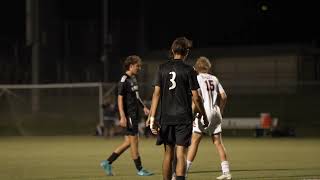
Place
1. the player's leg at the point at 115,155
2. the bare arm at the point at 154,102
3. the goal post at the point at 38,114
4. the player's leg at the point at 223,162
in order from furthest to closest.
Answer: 1. the goal post at the point at 38,114
2. the player's leg at the point at 115,155
3. the player's leg at the point at 223,162
4. the bare arm at the point at 154,102

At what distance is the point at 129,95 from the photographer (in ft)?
49.3

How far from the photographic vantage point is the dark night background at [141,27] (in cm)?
6009

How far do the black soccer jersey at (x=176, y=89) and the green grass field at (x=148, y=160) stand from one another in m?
3.40

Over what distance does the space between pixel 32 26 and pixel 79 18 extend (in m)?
28.6

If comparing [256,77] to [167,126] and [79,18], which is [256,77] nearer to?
[79,18]

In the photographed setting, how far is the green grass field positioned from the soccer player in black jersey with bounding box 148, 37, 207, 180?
327 cm

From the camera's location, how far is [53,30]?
202ft

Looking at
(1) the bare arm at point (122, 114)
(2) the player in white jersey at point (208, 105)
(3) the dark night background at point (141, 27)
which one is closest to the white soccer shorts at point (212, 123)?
(2) the player in white jersey at point (208, 105)

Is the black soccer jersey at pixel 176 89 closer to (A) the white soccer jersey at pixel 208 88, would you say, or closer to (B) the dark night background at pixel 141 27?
(A) the white soccer jersey at pixel 208 88

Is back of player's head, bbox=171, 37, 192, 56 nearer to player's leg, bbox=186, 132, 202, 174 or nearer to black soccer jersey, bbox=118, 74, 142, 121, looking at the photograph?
player's leg, bbox=186, 132, 202, 174

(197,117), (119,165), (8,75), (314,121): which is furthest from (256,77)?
(197,117)

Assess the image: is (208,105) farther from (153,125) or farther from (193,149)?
(153,125)

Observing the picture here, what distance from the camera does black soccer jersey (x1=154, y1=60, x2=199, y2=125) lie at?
11.2 metres

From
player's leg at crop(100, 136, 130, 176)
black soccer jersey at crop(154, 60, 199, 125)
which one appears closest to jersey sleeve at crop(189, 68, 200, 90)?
black soccer jersey at crop(154, 60, 199, 125)
